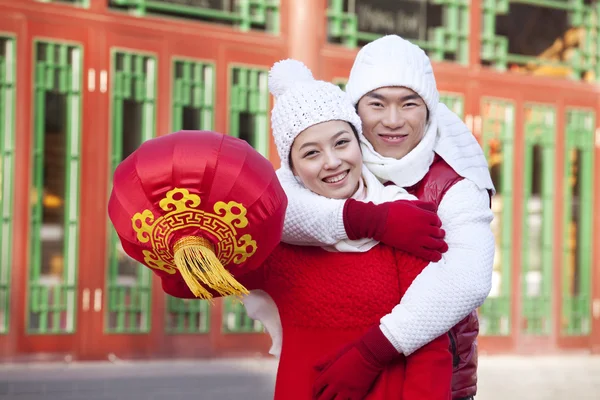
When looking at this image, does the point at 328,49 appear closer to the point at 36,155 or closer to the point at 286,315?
the point at 36,155

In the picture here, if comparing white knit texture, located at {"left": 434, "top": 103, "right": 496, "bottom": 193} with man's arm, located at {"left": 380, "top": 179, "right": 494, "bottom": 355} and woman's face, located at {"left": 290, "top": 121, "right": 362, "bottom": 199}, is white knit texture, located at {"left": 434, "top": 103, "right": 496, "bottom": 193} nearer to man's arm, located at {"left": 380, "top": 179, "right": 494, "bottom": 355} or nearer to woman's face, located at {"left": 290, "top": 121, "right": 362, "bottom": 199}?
man's arm, located at {"left": 380, "top": 179, "right": 494, "bottom": 355}

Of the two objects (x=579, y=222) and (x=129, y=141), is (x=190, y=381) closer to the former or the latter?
(x=129, y=141)

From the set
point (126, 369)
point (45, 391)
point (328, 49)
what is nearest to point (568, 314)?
point (328, 49)

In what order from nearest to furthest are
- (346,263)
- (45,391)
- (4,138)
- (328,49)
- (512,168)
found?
1. (346,263)
2. (45,391)
3. (4,138)
4. (328,49)
5. (512,168)

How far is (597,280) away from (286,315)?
5.93m

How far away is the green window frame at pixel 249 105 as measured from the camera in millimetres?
6168

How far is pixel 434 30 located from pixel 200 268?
213 inches

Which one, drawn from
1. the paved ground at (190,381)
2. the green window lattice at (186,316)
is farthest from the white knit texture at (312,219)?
the green window lattice at (186,316)

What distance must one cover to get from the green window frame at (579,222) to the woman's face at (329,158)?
574 cm

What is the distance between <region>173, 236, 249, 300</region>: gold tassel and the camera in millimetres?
1694

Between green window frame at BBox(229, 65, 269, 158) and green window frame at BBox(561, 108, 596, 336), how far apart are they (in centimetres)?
273

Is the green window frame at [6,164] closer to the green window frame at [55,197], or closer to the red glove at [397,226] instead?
the green window frame at [55,197]

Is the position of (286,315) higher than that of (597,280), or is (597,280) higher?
(286,315)

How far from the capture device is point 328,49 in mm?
6344
